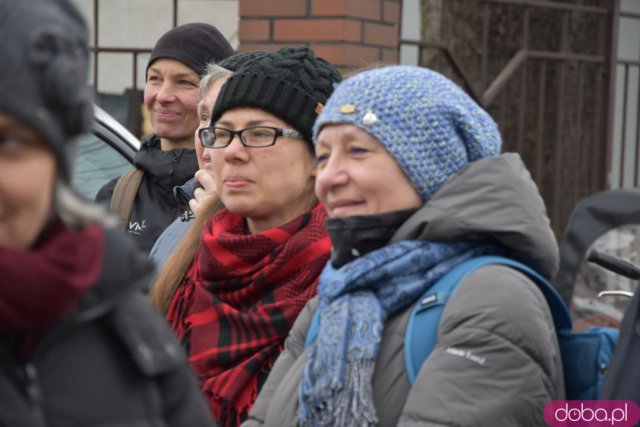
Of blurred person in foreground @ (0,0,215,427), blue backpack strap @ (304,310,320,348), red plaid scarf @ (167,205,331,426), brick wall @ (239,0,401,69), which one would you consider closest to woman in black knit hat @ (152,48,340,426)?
red plaid scarf @ (167,205,331,426)

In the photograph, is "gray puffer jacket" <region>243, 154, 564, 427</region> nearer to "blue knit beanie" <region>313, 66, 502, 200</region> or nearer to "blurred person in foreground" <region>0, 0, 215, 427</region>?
"blue knit beanie" <region>313, 66, 502, 200</region>

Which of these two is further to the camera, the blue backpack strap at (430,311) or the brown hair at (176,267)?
the brown hair at (176,267)

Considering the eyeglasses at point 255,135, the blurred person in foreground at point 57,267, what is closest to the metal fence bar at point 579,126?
the eyeglasses at point 255,135

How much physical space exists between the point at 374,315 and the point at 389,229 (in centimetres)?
23

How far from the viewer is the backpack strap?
4.23 metres

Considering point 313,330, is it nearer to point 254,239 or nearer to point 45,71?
point 254,239

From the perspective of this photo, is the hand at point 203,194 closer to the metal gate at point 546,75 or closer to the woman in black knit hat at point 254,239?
the woman in black knit hat at point 254,239

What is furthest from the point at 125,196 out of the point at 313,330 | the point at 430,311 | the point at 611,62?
the point at 611,62

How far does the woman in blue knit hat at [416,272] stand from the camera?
2.46 meters

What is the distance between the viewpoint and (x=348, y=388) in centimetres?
260

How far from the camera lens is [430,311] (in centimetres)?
259

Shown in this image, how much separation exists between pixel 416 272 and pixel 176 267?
0.98m

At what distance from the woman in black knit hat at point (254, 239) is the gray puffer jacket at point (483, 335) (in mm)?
320

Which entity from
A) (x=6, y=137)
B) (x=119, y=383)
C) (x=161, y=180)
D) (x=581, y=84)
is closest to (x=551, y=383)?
(x=119, y=383)
